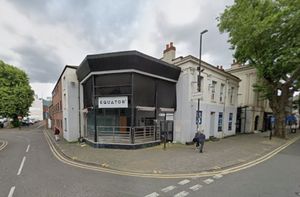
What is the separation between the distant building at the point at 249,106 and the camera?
76.3ft

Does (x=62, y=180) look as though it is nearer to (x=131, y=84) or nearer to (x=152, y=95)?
(x=131, y=84)

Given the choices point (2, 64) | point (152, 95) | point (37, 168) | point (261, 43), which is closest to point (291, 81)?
point (261, 43)

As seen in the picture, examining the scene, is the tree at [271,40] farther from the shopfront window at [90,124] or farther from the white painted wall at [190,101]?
the shopfront window at [90,124]

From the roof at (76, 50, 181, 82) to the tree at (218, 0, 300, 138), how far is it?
7.70 m

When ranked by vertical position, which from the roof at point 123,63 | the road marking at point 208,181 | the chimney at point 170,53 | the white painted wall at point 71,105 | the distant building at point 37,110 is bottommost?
the distant building at point 37,110

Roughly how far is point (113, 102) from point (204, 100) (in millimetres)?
8442

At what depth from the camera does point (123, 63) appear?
1166 centimetres

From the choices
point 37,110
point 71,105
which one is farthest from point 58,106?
point 37,110

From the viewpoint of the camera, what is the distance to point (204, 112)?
1545 cm

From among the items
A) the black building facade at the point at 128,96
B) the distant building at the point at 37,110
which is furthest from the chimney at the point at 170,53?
the distant building at the point at 37,110

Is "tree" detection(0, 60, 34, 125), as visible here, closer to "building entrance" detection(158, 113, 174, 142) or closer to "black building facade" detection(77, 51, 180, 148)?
"black building facade" detection(77, 51, 180, 148)

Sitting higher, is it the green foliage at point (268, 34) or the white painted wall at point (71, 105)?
the green foliage at point (268, 34)

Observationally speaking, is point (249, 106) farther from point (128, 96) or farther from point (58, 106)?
point (58, 106)

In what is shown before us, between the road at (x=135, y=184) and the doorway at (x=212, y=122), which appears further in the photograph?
the doorway at (x=212, y=122)
